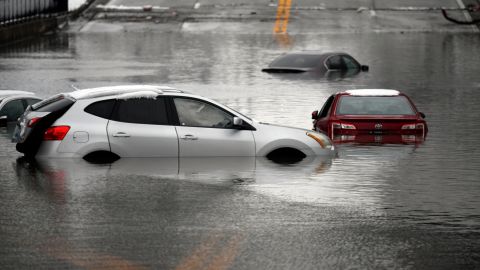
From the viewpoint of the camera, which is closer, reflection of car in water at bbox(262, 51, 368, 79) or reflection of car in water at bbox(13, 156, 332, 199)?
reflection of car in water at bbox(13, 156, 332, 199)

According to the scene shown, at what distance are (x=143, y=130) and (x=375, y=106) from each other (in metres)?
7.30

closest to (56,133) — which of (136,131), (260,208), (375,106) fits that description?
(136,131)

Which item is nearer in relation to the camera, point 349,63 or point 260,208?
point 260,208

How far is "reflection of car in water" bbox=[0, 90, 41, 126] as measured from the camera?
80.0 feet

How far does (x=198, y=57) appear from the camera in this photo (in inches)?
1944

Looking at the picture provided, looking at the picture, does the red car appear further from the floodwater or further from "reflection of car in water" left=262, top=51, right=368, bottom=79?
"reflection of car in water" left=262, top=51, right=368, bottom=79

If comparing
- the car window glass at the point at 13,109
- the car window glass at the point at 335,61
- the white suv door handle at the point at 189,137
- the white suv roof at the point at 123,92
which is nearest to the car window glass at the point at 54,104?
the white suv roof at the point at 123,92

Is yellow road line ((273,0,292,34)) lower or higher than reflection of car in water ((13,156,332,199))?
lower

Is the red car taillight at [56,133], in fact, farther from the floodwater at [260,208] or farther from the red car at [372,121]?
the red car at [372,121]

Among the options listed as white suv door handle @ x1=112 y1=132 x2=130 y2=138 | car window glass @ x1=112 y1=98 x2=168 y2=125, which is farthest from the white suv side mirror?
white suv door handle @ x1=112 y1=132 x2=130 y2=138

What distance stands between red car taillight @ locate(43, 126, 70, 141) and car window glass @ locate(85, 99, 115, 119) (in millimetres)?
473

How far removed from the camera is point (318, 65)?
4378cm

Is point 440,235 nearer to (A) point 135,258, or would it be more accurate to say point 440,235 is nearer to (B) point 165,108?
(A) point 135,258

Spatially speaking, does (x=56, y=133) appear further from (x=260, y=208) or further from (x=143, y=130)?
(x=260, y=208)
